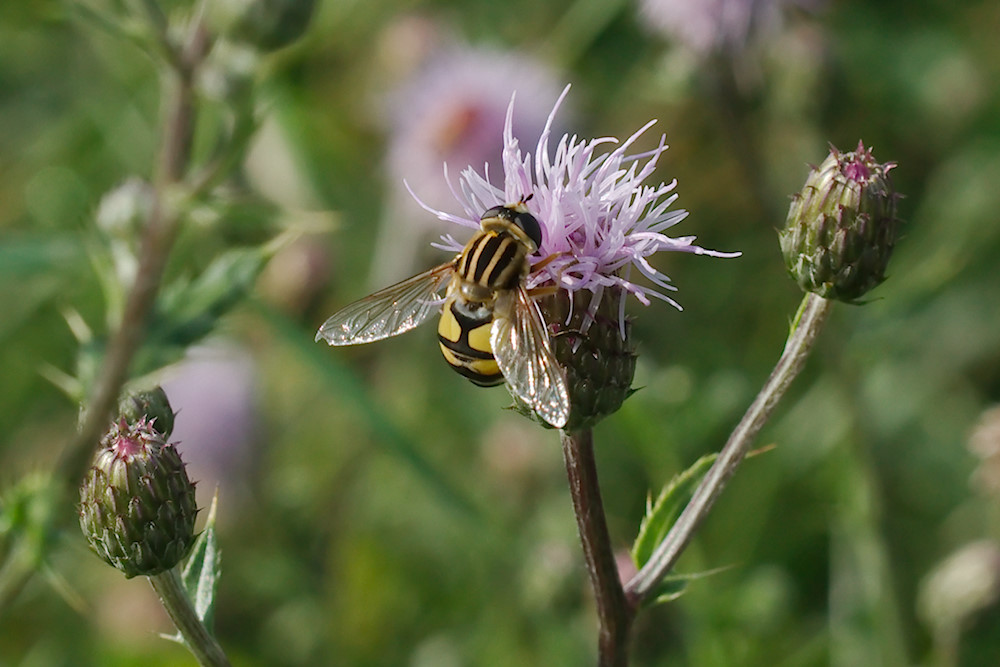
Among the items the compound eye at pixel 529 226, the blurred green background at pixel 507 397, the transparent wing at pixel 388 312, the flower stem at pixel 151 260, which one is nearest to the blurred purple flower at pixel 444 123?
the blurred green background at pixel 507 397

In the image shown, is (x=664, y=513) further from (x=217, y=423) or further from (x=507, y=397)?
(x=217, y=423)

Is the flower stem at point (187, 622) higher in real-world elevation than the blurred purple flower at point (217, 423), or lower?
lower

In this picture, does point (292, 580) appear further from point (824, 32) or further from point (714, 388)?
point (824, 32)

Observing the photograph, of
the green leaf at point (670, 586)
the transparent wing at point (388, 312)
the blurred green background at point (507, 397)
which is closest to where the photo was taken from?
the green leaf at point (670, 586)

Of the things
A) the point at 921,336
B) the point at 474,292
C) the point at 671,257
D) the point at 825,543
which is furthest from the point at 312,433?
the point at 474,292

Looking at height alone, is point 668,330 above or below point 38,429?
below

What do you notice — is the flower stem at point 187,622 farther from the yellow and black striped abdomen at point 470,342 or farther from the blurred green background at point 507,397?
the blurred green background at point 507,397

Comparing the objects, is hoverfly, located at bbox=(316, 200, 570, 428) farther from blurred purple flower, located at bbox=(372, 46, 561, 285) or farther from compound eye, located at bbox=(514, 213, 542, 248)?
blurred purple flower, located at bbox=(372, 46, 561, 285)

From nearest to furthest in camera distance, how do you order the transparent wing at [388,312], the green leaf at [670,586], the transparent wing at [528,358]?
the transparent wing at [528,358], the green leaf at [670,586], the transparent wing at [388,312]

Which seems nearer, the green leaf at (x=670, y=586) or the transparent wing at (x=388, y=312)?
the green leaf at (x=670, y=586)
